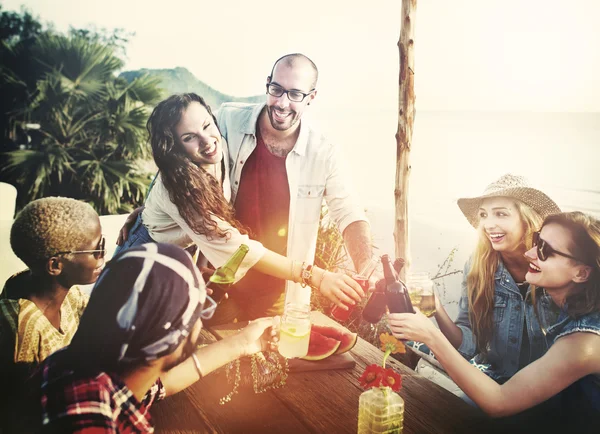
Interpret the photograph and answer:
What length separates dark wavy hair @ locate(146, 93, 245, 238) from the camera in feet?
7.32

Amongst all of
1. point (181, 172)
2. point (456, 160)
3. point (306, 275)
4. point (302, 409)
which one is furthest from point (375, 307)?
point (456, 160)

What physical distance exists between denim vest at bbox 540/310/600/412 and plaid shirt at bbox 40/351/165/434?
1570mm

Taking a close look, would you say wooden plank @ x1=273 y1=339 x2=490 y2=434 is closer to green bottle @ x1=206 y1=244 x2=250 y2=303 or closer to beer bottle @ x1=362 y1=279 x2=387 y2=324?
beer bottle @ x1=362 y1=279 x2=387 y2=324

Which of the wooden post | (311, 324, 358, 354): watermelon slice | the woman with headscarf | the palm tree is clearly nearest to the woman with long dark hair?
(311, 324, 358, 354): watermelon slice

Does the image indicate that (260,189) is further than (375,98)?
No

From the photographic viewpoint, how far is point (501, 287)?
2275mm

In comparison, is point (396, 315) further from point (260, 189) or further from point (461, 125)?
point (461, 125)

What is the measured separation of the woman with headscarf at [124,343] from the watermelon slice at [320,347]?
0.77 m

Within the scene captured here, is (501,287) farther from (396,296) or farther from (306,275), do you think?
(306,275)

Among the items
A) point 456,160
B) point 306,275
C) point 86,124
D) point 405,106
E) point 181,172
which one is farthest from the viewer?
point 86,124

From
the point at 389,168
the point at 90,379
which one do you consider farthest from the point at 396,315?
the point at 389,168

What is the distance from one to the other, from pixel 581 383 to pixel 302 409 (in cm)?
111

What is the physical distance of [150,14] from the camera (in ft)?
10.9

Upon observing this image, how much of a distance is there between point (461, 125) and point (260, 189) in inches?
61.3
